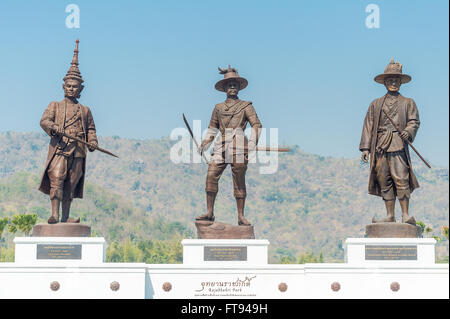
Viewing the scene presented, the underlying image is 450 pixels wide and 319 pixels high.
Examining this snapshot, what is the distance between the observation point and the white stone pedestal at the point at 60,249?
16172 mm

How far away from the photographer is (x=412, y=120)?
1695cm

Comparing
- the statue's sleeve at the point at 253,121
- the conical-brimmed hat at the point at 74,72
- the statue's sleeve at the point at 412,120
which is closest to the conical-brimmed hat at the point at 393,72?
the statue's sleeve at the point at 412,120

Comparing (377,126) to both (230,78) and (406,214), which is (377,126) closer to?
→ (406,214)

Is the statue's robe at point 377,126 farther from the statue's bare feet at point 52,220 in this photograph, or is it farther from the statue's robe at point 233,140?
the statue's bare feet at point 52,220

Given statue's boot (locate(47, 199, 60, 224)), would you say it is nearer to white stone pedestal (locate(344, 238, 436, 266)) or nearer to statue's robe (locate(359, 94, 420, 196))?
white stone pedestal (locate(344, 238, 436, 266))

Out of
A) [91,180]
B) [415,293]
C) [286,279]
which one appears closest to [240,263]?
[286,279]

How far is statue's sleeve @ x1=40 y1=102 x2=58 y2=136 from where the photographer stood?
16.9 metres

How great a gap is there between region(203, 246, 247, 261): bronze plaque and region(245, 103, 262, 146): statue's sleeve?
240 centimetres

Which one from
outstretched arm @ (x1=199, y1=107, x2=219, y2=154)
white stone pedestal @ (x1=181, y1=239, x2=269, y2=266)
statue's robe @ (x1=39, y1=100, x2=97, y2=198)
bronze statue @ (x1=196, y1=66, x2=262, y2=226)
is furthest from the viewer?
outstretched arm @ (x1=199, y1=107, x2=219, y2=154)

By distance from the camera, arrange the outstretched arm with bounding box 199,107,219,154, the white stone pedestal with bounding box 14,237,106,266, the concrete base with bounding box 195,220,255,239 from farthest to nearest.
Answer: the outstretched arm with bounding box 199,107,219,154, the concrete base with bounding box 195,220,255,239, the white stone pedestal with bounding box 14,237,106,266

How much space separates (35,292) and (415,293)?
297 inches

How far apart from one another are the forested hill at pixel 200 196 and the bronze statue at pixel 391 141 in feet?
318

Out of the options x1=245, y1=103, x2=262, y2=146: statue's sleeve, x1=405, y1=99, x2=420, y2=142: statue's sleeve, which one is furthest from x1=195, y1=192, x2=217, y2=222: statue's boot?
x1=405, y1=99, x2=420, y2=142: statue's sleeve
